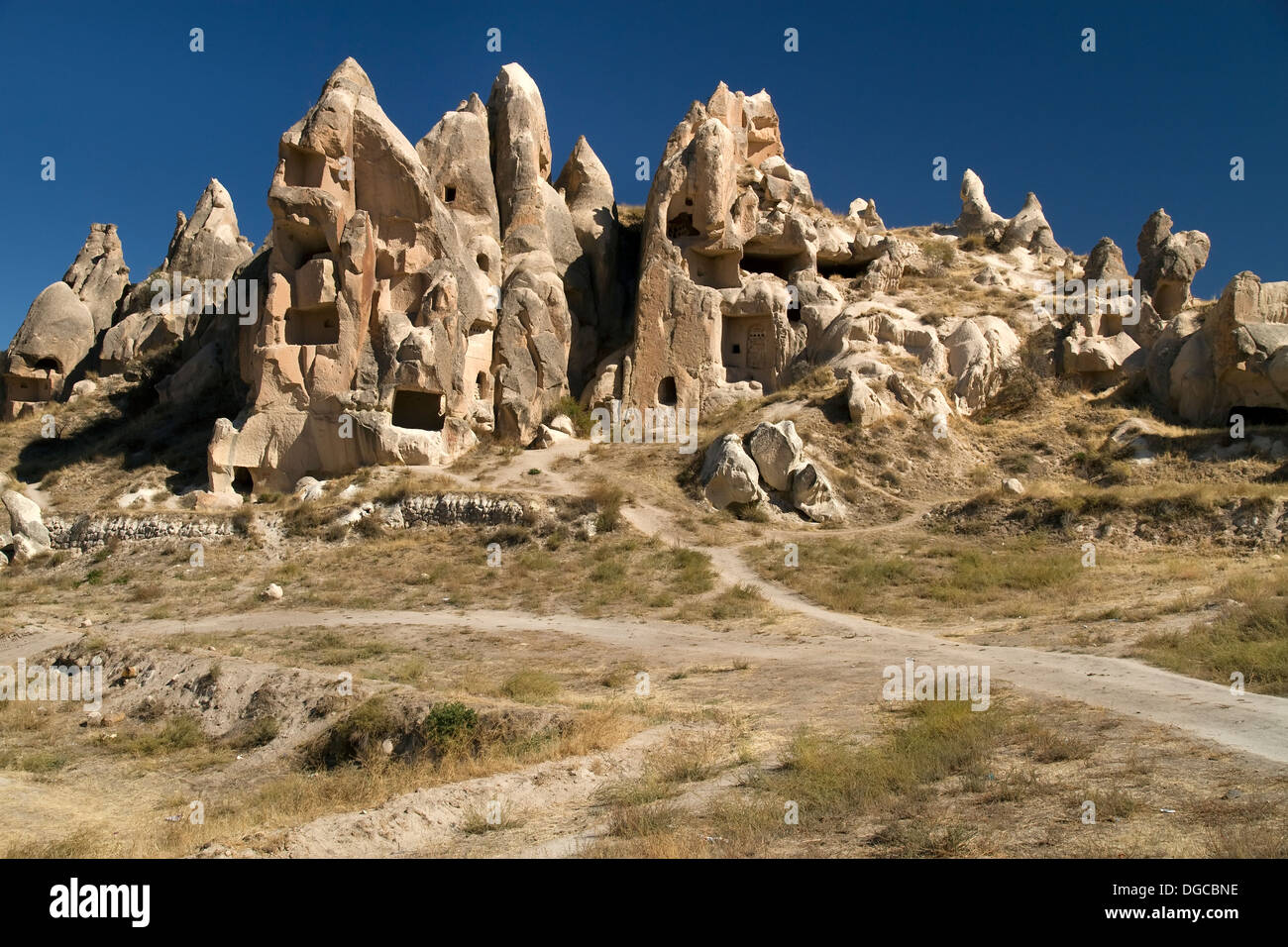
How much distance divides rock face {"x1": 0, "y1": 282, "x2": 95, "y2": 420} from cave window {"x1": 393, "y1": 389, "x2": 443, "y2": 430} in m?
16.0

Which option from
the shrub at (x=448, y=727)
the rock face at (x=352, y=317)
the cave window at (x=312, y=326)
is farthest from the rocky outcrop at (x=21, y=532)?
the shrub at (x=448, y=727)

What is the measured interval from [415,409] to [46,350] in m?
18.6

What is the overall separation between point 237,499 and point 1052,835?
73.6ft

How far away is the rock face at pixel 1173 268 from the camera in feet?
93.0

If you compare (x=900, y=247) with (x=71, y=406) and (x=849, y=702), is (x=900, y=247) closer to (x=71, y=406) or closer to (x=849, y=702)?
(x=849, y=702)

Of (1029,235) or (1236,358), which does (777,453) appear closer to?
(1236,358)

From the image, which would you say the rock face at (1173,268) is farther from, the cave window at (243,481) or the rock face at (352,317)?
the cave window at (243,481)

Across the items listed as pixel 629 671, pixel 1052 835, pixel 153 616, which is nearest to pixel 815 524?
pixel 629 671

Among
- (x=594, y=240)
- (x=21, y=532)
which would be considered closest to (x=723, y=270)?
(x=594, y=240)

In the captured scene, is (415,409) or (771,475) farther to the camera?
(415,409)

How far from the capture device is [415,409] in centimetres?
2558

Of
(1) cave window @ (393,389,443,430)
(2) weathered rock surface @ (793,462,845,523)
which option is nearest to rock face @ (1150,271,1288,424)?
(2) weathered rock surface @ (793,462,845,523)

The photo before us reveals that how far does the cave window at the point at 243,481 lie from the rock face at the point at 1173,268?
29447mm

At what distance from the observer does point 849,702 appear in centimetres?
887
